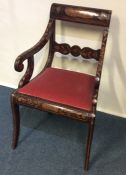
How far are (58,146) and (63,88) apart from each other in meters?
0.42

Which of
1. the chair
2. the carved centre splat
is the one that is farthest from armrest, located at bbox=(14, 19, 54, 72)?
the carved centre splat

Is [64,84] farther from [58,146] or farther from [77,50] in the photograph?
[58,146]

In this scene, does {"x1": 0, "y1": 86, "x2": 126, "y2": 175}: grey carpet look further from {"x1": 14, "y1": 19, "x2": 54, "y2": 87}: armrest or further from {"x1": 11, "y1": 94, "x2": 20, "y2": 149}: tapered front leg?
{"x1": 14, "y1": 19, "x2": 54, "y2": 87}: armrest

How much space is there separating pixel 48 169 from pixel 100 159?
33 centimetres

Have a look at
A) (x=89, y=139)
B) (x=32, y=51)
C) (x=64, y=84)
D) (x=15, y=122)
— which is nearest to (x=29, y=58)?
(x=32, y=51)

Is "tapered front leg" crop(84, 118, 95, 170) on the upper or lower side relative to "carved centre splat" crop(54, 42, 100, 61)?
lower

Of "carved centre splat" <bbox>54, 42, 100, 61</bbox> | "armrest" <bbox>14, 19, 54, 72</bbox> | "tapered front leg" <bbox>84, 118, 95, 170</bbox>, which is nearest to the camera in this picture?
"tapered front leg" <bbox>84, 118, 95, 170</bbox>

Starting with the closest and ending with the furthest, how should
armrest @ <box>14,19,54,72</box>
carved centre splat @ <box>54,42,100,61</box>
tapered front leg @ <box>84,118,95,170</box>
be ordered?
tapered front leg @ <box>84,118,95,170</box> < armrest @ <box>14,19,54,72</box> < carved centre splat @ <box>54,42,100,61</box>

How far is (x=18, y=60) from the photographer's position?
4.79 feet

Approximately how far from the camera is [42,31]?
1.90m

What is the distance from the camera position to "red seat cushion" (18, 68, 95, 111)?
55.7 inches

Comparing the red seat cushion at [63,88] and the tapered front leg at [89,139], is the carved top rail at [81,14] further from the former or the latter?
the tapered front leg at [89,139]

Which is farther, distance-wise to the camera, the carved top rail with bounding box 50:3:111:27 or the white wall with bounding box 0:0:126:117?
the white wall with bounding box 0:0:126:117

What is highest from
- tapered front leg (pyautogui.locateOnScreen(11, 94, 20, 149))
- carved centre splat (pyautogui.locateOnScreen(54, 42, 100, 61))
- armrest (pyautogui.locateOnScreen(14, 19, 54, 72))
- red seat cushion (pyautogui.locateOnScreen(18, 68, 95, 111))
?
armrest (pyautogui.locateOnScreen(14, 19, 54, 72))
